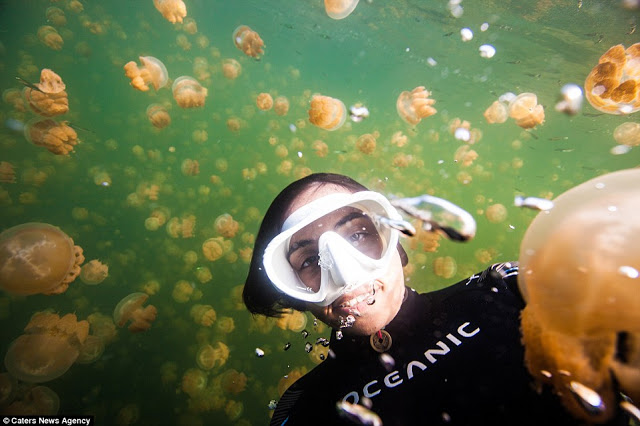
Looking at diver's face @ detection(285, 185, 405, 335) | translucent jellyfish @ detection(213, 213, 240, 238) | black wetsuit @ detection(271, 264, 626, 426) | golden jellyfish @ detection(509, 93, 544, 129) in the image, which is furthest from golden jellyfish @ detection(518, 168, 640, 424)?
translucent jellyfish @ detection(213, 213, 240, 238)

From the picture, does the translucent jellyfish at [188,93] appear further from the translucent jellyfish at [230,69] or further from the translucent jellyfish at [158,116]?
the translucent jellyfish at [230,69]

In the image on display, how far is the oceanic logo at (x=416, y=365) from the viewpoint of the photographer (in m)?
1.92

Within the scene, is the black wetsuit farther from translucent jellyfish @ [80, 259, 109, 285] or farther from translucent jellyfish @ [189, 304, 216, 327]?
translucent jellyfish @ [80, 259, 109, 285]

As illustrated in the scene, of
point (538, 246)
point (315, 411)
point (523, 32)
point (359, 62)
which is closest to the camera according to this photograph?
point (538, 246)

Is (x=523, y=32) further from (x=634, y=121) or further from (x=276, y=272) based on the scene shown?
(x=276, y=272)

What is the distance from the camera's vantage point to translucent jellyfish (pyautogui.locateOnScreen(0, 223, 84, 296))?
14.5 feet

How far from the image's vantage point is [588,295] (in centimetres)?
90

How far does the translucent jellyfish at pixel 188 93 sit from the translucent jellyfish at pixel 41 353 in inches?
229

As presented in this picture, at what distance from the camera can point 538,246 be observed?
3.47 feet

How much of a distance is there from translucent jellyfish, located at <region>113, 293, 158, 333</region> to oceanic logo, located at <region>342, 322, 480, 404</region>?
18.9 feet

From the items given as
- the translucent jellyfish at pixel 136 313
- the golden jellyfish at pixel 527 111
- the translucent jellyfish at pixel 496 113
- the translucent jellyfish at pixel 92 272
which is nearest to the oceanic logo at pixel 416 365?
the translucent jellyfish at pixel 136 313

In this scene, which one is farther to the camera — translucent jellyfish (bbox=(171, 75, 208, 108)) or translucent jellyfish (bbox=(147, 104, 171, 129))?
translucent jellyfish (bbox=(147, 104, 171, 129))

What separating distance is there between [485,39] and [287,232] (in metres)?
16.4

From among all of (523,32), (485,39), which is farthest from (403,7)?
(523,32)
